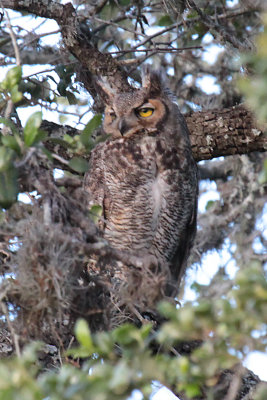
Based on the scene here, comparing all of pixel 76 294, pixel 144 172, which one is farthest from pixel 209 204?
pixel 76 294

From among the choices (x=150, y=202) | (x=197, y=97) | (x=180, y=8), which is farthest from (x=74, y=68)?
(x=197, y=97)

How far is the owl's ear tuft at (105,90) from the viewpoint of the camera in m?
3.26

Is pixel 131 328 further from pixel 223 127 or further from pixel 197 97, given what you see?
pixel 197 97

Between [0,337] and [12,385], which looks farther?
[0,337]

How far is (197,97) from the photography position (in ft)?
13.6

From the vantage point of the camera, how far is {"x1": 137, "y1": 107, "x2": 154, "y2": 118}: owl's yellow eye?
3.21m

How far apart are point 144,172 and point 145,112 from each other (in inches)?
13.7

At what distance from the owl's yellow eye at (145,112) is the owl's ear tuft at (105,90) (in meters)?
0.18

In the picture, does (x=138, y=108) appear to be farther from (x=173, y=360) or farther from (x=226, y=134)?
(x=173, y=360)

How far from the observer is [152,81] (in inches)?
130

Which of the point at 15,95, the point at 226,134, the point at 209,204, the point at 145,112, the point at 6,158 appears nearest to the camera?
Answer: the point at 6,158

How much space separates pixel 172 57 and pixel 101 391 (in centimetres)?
349

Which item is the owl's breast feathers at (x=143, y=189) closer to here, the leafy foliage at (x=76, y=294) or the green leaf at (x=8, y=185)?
the leafy foliage at (x=76, y=294)

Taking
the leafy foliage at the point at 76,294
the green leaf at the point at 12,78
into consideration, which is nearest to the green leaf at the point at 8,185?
the leafy foliage at the point at 76,294
